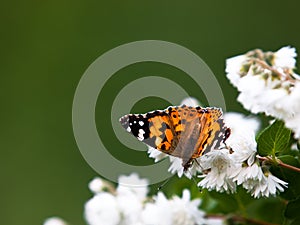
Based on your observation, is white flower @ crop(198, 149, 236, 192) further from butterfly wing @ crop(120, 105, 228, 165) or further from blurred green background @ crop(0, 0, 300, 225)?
blurred green background @ crop(0, 0, 300, 225)

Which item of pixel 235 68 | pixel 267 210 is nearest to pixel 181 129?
pixel 235 68

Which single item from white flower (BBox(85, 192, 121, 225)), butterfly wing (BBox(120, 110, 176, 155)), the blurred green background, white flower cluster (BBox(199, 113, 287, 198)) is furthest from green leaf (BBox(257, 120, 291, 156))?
the blurred green background

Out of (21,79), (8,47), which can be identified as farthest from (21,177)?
(8,47)

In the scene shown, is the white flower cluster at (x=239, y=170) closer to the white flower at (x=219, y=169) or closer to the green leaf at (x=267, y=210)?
the white flower at (x=219, y=169)

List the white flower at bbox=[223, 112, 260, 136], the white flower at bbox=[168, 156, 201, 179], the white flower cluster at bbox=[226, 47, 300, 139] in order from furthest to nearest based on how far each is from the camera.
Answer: the white flower at bbox=[223, 112, 260, 136]
the white flower at bbox=[168, 156, 201, 179]
the white flower cluster at bbox=[226, 47, 300, 139]

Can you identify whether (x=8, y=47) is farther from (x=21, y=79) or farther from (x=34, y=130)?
(x=34, y=130)

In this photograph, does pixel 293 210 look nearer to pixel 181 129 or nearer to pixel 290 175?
pixel 290 175

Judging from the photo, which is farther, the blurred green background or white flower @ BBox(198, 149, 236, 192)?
the blurred green background
